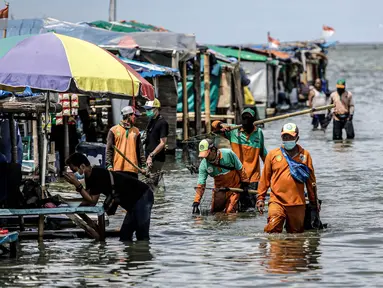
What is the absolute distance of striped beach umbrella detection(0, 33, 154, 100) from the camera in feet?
38.5

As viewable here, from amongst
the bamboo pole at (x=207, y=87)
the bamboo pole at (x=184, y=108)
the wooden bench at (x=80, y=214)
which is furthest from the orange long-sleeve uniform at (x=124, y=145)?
the bamboo pole at (x=207, y=87)

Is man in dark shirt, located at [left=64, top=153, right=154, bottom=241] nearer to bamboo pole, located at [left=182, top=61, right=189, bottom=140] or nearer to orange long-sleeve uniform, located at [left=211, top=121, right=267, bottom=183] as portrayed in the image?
orange long-sleeve uniform, located at [left=211, top=121, right=267, bottom=183]

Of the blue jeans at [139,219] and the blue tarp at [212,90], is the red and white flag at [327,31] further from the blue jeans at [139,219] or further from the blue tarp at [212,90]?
the blue jeans at [139,219]

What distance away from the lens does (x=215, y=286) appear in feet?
34.1

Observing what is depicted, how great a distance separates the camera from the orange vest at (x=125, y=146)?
51.5ft

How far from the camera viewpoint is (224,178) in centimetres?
1486

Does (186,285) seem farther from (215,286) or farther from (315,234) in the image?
(315,234)

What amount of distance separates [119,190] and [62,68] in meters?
1.44

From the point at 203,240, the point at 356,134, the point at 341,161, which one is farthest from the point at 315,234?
the point at 356,134

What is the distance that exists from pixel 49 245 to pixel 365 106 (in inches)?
1518

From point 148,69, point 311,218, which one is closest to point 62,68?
point 311,218

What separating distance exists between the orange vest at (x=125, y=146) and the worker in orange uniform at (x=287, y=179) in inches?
142

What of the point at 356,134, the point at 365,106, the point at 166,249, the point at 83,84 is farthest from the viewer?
the point at 365,106

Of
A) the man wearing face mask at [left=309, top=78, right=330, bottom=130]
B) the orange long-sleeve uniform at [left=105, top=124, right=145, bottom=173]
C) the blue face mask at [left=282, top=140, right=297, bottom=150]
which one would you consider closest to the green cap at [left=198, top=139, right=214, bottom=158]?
the orange long-sleeve uniform at [left=105, top=124, right=145, bottom=173]
